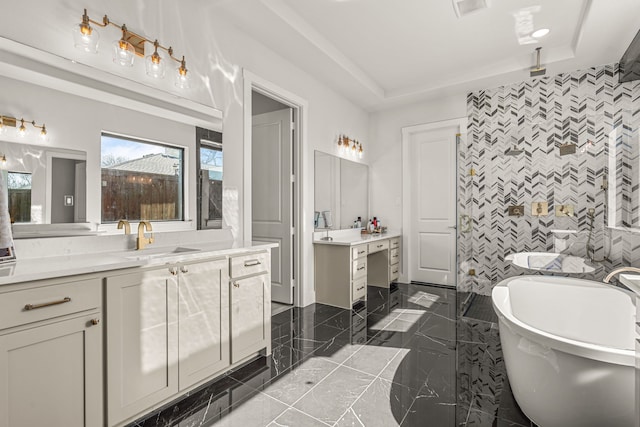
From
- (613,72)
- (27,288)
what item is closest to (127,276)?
(27,288)

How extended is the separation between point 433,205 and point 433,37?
2.29m

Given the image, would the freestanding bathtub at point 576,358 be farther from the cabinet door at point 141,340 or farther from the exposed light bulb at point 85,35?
the exposed light bulb at point 85,35

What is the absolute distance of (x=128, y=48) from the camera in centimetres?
203

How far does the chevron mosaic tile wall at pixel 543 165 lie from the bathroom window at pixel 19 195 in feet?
11.7

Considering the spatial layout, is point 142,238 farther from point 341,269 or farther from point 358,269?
point 358,269

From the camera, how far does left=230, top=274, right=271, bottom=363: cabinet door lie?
218 cm

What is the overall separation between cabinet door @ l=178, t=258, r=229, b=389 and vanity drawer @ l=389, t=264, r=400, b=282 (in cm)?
295

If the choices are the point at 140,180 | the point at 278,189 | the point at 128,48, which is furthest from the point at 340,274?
the point at 128,48

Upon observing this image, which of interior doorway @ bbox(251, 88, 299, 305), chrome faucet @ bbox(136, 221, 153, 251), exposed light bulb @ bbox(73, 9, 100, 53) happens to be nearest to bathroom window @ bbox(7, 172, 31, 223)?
chrome faucet @ bbox(136, 221, 153, 251)

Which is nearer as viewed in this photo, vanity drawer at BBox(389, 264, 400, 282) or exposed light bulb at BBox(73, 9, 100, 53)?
exposed light bulb at BBox(73, 9, 100, 53)

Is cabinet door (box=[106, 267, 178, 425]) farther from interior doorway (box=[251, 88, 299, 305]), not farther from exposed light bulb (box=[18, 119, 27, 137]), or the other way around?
interior doorway (box=[251, 88, 299, 305])

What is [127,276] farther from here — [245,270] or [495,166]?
[495,166]

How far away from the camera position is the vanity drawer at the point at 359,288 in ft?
12.1

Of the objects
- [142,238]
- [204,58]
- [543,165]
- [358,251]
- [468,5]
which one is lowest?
[358,251]
